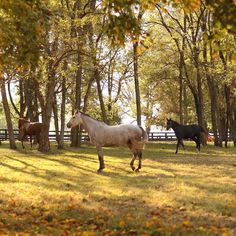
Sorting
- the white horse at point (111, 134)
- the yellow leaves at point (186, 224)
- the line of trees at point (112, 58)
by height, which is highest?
the line of trees at point (112, 58)

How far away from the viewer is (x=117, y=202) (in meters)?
10.2

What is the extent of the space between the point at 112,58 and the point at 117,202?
1027 inches

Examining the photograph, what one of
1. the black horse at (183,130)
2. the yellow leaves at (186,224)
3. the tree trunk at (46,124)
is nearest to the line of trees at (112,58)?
the tree trunk at (46,124)

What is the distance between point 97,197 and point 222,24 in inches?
234

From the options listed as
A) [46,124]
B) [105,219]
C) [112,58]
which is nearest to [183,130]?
[112,58]

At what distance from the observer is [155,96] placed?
5700cm

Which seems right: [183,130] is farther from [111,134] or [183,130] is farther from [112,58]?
[111,134]

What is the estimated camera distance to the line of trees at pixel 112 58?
7.93 meters

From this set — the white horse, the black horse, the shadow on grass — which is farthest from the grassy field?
the black horse

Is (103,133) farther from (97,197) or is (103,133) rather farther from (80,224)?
(80,224)

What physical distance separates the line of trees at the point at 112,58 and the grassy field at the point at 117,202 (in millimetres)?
3245

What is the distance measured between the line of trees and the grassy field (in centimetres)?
324

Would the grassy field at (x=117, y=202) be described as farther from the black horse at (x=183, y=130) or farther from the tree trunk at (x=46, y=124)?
the black horse at (x=183, y=130)

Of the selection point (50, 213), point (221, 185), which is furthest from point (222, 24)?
point (221, 185)
